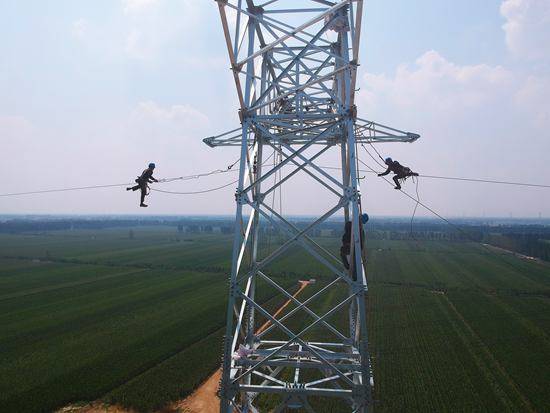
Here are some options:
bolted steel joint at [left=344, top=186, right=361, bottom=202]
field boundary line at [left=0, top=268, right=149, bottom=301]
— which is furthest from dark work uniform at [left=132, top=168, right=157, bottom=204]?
field boundary line at [left=0, top=268, right=149, bottom=301]

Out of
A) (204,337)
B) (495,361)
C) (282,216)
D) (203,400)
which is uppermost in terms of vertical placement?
(282,216)

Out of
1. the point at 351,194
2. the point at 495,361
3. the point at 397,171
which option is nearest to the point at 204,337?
the point at 495,361

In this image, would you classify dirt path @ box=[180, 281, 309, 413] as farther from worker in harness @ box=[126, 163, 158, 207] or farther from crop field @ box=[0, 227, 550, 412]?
worker in harness @ box=[126, 163, 158, 207]

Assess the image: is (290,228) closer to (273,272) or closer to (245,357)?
(245,357)

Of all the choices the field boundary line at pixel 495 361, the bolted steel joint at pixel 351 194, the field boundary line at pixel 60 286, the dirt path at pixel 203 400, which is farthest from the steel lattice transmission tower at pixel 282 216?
the field boundary line at pixel 60 286

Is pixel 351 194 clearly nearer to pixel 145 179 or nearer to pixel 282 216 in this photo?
pixel 282 216

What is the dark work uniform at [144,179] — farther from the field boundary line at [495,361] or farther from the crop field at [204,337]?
the field boundary line at [495,361]

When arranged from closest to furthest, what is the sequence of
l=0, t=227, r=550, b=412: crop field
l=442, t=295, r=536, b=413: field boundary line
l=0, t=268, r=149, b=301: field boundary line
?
1. l=442, t=295, r=536, b=413: field boundary line
2. l=0, t=227, r=550, b=412: crop field
3. l=0, t=268, r=149, b=301: field boundary line
